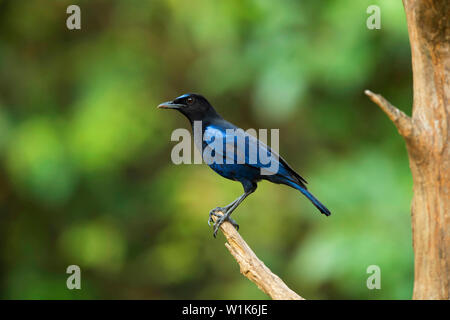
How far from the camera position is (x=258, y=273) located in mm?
3225

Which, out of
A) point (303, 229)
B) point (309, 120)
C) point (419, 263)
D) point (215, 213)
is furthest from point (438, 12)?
point (303, 229)

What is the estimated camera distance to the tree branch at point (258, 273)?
10.3ft

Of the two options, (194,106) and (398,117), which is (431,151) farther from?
(194,106)

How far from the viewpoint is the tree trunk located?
109 inches

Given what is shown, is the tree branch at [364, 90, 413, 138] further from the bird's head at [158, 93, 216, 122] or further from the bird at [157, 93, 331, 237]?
the bird's head at [158, 93, 216, 122]

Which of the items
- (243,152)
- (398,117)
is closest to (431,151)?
(398,117)

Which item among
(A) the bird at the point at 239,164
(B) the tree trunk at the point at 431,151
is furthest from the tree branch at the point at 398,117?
(A) the bird at the point at 239,164

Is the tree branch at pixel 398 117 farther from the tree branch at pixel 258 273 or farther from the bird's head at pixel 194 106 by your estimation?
the bird's head at pixel 194 106

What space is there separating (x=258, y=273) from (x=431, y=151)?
43.7 inches

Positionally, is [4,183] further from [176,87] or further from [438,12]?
[438,12]

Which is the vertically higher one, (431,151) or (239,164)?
(239,164)

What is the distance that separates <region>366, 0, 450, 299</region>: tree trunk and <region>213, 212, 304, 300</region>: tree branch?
675mm

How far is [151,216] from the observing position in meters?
7.70

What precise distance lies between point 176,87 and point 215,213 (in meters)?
4.23
